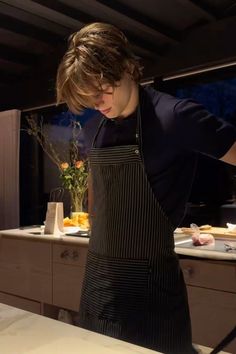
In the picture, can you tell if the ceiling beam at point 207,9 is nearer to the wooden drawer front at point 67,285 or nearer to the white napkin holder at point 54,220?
the white napkin holder at point 54,220

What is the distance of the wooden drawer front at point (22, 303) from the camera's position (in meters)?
2.35

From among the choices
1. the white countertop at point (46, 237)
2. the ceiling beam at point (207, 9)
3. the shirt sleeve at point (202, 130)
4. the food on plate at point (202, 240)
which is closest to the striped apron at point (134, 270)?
the shirt sleeve at point (202, 130)

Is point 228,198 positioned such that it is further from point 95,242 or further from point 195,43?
point 95,242

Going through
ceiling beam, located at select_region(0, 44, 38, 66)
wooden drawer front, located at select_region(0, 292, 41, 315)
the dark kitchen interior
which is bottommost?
wooden drawer front, located at select_region(0, 292, 41, 315)

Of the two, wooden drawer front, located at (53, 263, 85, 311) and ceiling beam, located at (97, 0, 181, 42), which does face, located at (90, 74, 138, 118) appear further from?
ceiling beam, located at (97, 0, 181, 42)

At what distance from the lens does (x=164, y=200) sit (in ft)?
3.01

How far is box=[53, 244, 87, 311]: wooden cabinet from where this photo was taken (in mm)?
2092

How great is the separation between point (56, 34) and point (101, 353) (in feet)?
8.44

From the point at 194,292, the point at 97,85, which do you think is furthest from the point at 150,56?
the point at 97,85

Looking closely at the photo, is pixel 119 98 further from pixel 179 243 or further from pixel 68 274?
pixel 68 274

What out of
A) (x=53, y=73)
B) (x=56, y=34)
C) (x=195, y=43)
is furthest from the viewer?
(x=53, y=73)

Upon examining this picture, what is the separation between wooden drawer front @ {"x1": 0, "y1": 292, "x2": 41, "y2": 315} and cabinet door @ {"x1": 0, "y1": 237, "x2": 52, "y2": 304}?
0.03 metres

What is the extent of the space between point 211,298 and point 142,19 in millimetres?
1642

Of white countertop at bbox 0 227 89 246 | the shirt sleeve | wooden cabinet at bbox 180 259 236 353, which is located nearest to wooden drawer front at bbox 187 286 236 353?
wooden cabinet at bbox 180 259 236 353
